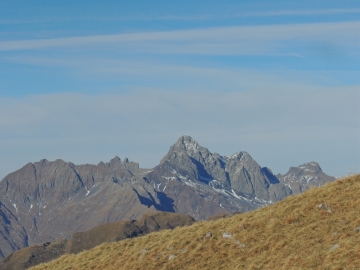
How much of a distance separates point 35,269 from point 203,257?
17202 millimetres

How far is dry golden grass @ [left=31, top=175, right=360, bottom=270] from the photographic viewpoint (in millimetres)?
31062

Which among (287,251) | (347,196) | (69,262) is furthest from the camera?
(69,262)

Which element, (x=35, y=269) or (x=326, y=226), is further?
(x=35, y=269)

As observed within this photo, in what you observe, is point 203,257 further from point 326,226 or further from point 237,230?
point 326,226

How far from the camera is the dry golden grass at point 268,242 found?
31062 millimetres

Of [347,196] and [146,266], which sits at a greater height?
[347,196]

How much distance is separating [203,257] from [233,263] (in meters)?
2.67

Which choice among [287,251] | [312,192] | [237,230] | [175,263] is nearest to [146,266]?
[175,263]

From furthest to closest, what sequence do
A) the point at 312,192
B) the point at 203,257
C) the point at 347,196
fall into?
the point at 312,192
the point at 347,196
the point at 203,257

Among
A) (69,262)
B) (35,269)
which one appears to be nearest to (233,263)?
(69,262)

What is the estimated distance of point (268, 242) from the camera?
34688 mm

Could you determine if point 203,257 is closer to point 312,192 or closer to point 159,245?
point 159,245

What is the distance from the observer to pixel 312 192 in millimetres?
41812

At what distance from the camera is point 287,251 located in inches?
1283
